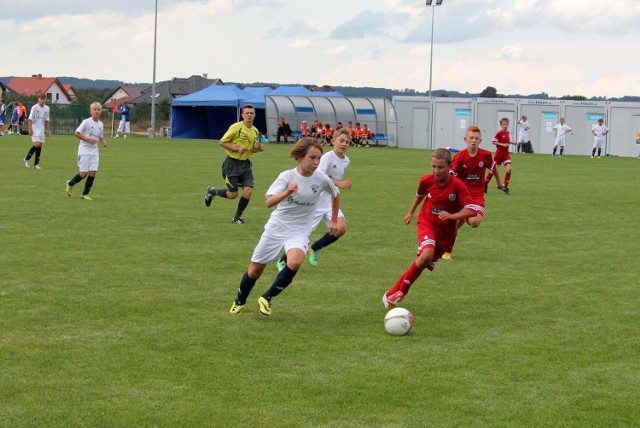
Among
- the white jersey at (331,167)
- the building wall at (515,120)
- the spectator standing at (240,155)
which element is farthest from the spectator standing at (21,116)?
the white jersey at (331,167)

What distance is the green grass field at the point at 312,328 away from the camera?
6.38m

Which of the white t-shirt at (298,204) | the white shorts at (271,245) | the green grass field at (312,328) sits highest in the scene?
the white t-shirt at (298,204)

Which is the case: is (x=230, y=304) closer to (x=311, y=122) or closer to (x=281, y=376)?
(x=281, y=376)

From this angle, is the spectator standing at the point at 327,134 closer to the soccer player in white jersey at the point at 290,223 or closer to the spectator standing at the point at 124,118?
the spectator standing at the point at 124,118

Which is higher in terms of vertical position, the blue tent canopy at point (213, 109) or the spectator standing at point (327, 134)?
the blue tent canopy at point (213, 109)

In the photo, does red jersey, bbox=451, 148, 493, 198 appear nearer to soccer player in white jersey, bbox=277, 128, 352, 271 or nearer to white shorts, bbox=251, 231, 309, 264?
soccer player in white jersey, bbox=277, 128, 352, 271

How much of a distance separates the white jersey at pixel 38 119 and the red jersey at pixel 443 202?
773 inches

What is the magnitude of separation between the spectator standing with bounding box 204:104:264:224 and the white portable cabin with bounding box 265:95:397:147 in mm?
40672

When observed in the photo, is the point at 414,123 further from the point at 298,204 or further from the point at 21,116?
the point at 298,204

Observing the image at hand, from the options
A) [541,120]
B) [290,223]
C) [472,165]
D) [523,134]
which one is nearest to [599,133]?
[523,134]

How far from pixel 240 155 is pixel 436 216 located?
7.29m

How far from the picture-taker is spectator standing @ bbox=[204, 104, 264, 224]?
649 inches

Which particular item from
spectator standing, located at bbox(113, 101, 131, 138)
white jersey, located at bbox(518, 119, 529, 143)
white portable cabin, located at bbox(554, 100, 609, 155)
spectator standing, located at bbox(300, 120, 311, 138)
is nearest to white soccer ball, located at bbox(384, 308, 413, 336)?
white jersey, located at bbox(518, 119, 529, 143)

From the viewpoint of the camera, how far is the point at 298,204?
9.22 metres
